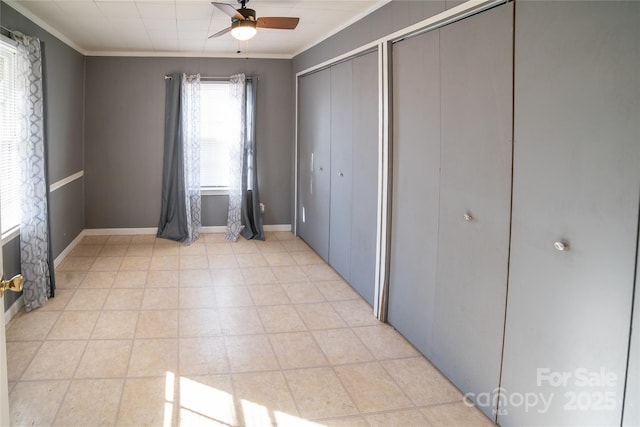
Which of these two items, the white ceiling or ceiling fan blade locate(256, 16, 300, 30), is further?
the white ceiling

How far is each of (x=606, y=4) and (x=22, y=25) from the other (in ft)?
13.0

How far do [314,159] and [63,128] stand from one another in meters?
2.65

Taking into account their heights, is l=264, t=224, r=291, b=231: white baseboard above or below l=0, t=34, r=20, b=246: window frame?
below

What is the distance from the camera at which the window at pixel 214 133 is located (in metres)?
6.32

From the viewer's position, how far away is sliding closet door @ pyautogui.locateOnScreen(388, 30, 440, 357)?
2955mm

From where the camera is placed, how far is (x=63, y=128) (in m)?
5.17

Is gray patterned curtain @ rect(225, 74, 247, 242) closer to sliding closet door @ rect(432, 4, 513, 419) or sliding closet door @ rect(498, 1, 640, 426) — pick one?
sliding closet door @ rect(432, 4, 513, 419)

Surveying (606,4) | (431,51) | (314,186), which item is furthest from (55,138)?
(606,4)

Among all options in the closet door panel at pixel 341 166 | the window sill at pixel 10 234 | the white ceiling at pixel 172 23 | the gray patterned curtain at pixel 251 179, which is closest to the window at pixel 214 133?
the gray patterned curtain at pixel 251 179

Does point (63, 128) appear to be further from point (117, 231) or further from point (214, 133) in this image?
Result: point (214, 133)

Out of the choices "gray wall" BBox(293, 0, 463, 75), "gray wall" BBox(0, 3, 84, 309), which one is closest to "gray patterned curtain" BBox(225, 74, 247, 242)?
"gray wall" BBox(293, 0, 463, 75)

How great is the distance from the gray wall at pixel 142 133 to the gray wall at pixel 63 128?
8.3 inches

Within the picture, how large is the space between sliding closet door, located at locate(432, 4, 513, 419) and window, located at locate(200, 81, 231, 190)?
4070 millimetres

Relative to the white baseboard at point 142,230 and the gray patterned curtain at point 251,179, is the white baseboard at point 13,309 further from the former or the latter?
the gray patterned curtain at point 251,179
